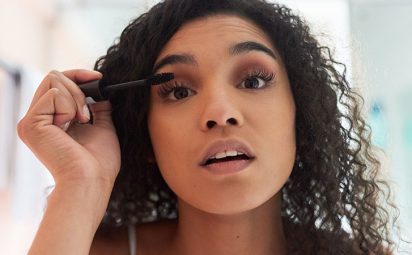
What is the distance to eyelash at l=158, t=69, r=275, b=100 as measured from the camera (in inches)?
29.8

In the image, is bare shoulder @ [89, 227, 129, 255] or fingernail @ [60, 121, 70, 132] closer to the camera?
fingernail @ [60, 121, 70, 132]

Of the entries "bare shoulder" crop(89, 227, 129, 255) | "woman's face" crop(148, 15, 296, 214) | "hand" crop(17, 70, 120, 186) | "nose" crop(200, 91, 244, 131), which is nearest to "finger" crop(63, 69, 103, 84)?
"hand" crop(17, 70, 120, 186)

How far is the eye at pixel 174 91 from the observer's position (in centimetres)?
76

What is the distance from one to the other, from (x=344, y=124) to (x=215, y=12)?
0.33 meters

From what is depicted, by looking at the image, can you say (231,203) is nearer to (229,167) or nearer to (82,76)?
(229,167)

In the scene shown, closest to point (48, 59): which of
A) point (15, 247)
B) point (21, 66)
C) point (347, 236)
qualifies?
point (21, 66)

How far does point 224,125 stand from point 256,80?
0.13 m

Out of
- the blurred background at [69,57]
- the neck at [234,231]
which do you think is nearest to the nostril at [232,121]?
the neck at [234,231]

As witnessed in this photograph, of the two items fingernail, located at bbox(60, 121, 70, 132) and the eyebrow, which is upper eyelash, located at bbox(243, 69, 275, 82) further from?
fingernail, located at bbox(60, 121, 70, 132)

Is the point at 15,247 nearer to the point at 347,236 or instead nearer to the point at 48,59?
the point at 48,59

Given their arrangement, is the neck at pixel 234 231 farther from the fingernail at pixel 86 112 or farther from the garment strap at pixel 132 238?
the fingernail at pixel 86 112

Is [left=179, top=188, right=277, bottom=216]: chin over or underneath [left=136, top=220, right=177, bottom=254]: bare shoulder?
over

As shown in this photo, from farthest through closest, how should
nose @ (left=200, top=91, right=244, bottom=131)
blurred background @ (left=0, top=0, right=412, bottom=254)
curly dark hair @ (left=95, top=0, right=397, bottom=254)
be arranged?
1. blurred background @ (left=0, top=0, right=412, bottom=254)
2. curly dark hair @ (left=95, top=0, right=397, bottom=254)
3. nose @ (left=200, top=91, right=244, bottom=131)

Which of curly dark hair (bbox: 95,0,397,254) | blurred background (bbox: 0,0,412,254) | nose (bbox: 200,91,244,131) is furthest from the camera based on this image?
blurred background (bbox: 0,0,412,254)
